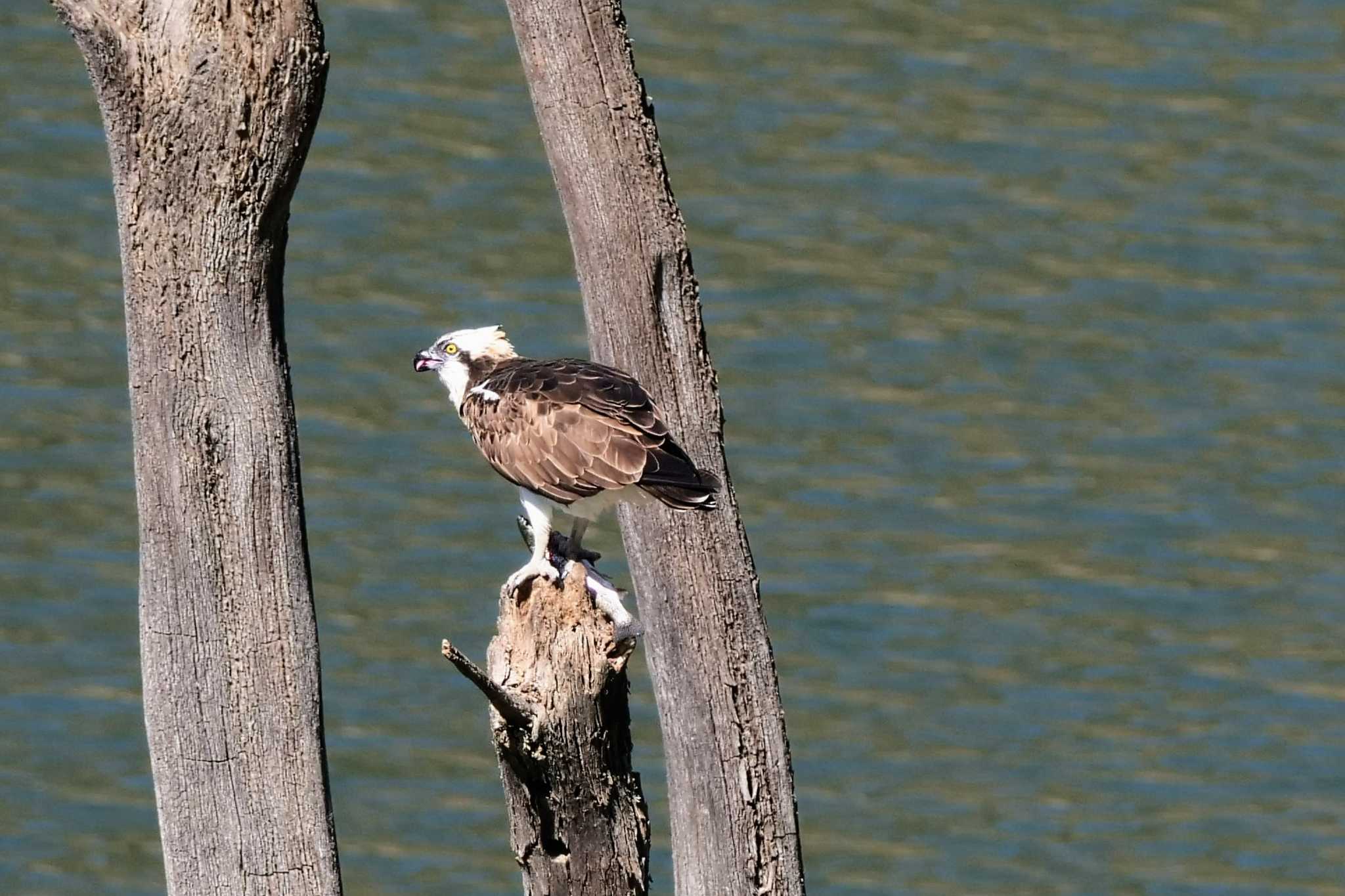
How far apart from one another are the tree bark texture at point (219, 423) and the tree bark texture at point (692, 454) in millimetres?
2066

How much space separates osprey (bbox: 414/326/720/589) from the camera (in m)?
8.88

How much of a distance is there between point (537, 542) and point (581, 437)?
490mm

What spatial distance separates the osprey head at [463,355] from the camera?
34.1 ft

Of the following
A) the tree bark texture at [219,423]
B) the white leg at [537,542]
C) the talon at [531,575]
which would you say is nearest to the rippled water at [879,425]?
the white leg at [537,542]

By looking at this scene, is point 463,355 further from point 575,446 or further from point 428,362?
point 575,446

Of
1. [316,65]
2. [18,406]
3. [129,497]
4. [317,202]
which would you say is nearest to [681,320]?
[316,65]

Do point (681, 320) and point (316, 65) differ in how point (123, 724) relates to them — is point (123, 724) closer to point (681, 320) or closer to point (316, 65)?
point (681, 320)

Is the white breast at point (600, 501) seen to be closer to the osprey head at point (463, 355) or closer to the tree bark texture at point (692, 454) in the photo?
the tree bark texture at point (692, 454)

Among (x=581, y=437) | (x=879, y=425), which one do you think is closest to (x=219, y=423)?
(x=581, y=437)

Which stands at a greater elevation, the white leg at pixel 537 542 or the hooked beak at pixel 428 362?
the hooked beak at pixel 428 362

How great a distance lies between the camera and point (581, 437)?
9.08 meters

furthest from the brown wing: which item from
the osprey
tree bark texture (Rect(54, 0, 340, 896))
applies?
tree bark texture (Rect(54, 0, 340, 896))

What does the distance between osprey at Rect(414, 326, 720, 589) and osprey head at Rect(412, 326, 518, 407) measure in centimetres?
41

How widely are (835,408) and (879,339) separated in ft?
3.59
